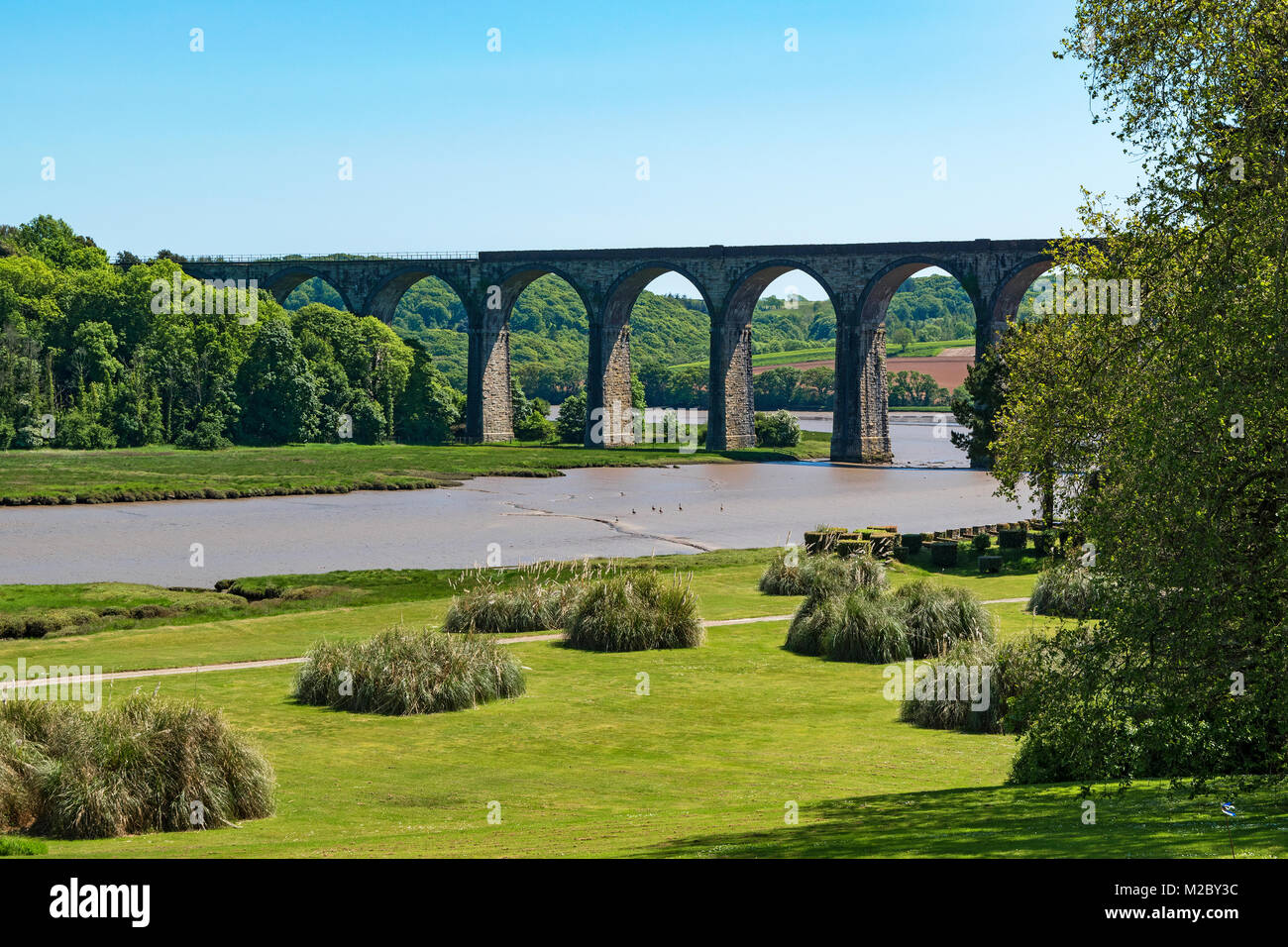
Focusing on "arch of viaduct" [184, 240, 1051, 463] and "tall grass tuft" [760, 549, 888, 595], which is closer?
"tall grass tuft" [760, 549, 888, 595]

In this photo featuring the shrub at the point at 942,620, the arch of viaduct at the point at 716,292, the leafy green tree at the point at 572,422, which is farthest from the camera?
the leafy green tree at the point at 572,422

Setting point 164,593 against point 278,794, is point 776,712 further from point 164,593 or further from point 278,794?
point 164,593

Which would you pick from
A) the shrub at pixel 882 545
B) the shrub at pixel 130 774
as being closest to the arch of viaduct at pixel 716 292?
the shrub at pixel 882 545

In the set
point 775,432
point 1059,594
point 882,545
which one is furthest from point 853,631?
point 775,432

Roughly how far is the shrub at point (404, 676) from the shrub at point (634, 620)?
4843 millimetres

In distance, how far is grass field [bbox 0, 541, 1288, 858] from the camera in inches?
482

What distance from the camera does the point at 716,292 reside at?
10438 centimetres

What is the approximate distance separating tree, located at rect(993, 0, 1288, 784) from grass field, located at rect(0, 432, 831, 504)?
60.8m

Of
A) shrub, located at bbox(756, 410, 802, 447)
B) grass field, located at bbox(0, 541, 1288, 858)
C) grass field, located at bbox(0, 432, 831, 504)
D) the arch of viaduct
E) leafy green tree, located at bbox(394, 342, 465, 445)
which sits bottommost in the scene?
grass field, located at bbox(0, 541, 1288, 858)

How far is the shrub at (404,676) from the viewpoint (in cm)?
2227

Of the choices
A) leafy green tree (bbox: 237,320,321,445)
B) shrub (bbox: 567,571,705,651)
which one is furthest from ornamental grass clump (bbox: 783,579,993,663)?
leafy green tree (bbox: 237,320,321,445)

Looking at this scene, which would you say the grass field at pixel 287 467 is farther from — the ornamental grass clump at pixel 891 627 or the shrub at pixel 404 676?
the ornamental grass clump at pixel 891 627

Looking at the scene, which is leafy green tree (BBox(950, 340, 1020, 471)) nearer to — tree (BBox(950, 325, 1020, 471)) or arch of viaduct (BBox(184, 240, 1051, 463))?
tree (BBox(950, 325, 1020, 471))

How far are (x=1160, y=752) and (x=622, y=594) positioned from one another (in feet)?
47.9
